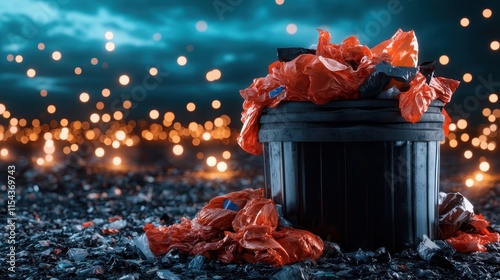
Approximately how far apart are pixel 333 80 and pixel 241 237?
4.47 ft

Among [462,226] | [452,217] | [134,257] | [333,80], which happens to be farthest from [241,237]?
[462,226]

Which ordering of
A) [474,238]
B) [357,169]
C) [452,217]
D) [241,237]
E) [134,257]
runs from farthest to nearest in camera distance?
[452,217]
[474,238]
[134,257]
[357,169]
[241,237]

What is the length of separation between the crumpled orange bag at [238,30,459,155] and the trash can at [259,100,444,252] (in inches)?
3.7

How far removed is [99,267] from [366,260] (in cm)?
193

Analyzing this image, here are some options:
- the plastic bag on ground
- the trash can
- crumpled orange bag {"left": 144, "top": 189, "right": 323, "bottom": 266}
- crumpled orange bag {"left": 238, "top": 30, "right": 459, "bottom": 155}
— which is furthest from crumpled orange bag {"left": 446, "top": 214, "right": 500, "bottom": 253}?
crumpled orange bag {"left": 144, "top": 189, "right": 323, "bottom": 266}

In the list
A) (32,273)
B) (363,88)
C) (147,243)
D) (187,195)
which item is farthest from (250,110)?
(187,195)

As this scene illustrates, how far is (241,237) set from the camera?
3.74 m

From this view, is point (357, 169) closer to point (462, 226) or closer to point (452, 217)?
point (452, 217)

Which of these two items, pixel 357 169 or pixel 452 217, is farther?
pixel 452 217

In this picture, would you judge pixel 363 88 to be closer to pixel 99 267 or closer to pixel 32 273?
pixel 99 267

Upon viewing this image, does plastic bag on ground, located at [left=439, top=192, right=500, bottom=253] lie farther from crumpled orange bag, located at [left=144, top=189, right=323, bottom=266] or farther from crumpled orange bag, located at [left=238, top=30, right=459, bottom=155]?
crumpled orange bag, located at [left=144, top=189, right=323, bottom=266]

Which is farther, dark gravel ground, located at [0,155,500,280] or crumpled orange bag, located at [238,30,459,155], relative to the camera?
crumpled orange bag, located at [238,30,459,155]

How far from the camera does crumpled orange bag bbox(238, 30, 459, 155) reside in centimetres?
382

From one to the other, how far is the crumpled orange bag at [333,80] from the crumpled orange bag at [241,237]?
0.69 metres
